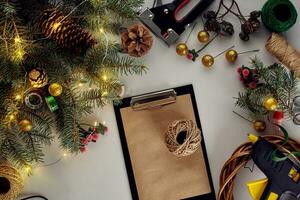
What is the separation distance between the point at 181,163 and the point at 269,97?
0.93 feet

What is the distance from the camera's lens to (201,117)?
1.17 meters

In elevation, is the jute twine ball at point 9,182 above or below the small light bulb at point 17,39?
below

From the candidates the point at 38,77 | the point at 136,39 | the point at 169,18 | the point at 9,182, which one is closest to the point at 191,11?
the point at 169,18

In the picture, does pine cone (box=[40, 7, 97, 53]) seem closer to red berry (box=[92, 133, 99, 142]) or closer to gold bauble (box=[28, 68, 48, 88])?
gold bauble (box=[28, 68, 48, 88])

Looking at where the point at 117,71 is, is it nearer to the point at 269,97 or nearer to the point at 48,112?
the point at 48,112

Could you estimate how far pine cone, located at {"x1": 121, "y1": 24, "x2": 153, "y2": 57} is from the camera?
1022 millimetres

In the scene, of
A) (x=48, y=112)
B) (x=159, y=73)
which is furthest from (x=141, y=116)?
(x=48, y=112)

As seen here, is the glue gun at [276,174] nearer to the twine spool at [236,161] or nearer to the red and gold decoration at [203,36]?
the twine spool at [236,161]

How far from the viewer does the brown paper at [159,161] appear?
3.81 ft

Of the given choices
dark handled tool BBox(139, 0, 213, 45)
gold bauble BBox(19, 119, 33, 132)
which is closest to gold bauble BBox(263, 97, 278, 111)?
dark handled tool BBox(139, 0, 213, 45)

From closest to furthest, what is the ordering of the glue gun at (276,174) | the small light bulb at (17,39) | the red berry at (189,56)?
the small light bulb at (17,39) → the glue gun at (276,174) → the red berry at (189,56)

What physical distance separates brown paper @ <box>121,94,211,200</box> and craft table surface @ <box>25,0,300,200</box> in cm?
3

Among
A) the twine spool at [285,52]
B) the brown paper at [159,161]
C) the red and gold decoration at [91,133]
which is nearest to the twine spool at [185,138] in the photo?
the brown paper at [159,161]

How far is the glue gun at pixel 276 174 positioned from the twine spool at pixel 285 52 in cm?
20
